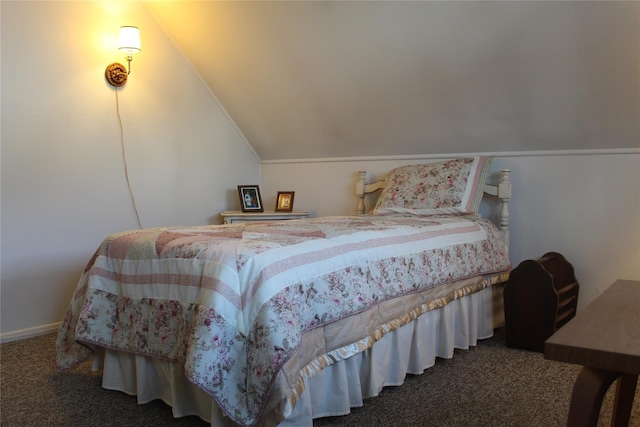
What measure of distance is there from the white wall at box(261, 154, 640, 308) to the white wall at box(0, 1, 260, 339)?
2162 millimetres

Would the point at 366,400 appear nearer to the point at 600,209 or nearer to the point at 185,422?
the point at 185,422

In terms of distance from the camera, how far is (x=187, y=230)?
7.52ft

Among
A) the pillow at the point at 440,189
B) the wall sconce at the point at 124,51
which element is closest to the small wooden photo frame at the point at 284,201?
the pillow at the point at 440,189

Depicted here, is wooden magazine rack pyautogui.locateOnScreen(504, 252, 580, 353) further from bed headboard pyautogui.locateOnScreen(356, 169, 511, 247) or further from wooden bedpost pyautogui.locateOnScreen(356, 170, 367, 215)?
wooden bedpost pyautogui.locateOnScreen(356, 170, 367, 215)

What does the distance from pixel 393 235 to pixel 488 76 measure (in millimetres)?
1115

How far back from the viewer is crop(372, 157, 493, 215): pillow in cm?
303

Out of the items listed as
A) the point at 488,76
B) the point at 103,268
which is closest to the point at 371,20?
the point at 488,76

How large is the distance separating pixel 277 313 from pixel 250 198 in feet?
8.34

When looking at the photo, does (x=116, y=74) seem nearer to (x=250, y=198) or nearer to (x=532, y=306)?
(x=250, y=198)

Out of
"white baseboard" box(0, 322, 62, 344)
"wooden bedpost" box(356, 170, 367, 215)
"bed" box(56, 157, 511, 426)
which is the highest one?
"wooden bedpost" box(356, 170, 367, 215)

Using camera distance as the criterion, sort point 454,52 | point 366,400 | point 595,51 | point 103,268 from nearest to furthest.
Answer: point 366,400, point 103,268, point 595,51, point 454,52

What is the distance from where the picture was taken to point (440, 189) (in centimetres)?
311

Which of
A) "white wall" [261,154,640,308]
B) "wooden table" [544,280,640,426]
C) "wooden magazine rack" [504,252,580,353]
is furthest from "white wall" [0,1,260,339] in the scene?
"wooden table" [544,280,640,426]

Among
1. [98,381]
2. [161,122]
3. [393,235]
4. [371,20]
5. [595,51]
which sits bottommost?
[98,381]
